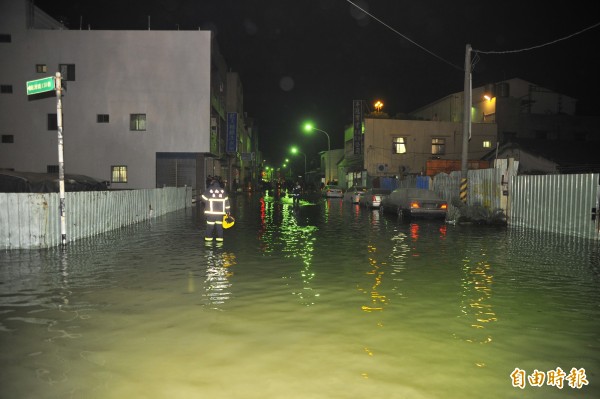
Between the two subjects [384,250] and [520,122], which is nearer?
[384,250]

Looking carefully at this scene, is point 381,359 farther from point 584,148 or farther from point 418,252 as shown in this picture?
point 584,148

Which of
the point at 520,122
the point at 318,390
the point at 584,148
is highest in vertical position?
the point at 520,122

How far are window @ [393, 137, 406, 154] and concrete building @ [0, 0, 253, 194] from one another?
19.0 m

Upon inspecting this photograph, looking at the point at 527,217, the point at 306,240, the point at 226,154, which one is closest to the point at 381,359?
the point at 306,240

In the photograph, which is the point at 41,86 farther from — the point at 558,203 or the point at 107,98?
the point at 107,98

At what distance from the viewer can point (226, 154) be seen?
2019 inches

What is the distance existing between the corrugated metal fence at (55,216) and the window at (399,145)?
32.6 m

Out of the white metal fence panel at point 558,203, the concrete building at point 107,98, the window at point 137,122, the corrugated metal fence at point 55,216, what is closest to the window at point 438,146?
the concrete building at point 107,98

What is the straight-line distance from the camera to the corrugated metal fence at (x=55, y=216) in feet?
39.3

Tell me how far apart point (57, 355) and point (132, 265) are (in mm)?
5360

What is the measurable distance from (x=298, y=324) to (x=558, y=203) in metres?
A: 13.6

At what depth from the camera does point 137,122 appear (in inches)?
1449

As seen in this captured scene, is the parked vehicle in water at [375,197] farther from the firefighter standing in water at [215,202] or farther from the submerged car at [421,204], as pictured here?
the firefighter standing in water at [215,202]

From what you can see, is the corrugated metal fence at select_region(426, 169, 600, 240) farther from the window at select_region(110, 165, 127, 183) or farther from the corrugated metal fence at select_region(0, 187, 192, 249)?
the window at select_region(110, 165, 127, 183)
